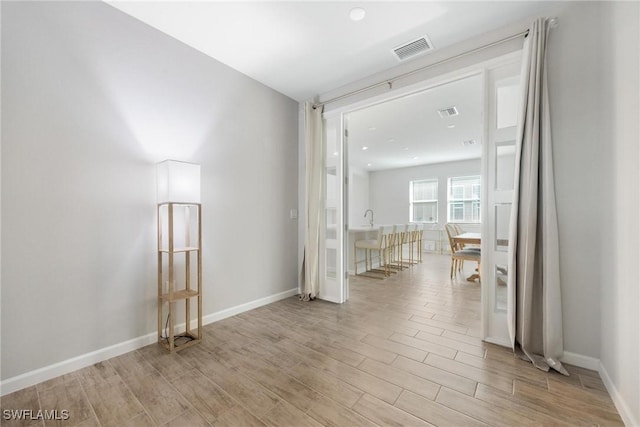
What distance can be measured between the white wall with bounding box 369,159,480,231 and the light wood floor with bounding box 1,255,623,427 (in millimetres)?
6359

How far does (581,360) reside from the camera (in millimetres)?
1917

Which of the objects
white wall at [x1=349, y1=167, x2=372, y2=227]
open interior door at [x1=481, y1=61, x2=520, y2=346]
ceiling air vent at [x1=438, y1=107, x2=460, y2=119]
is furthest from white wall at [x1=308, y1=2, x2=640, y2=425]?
white wall at [x1=349, y1=167, x2=372, y2=227]

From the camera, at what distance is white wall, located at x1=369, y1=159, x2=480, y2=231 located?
26.4 feet

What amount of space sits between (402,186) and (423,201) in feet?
2.83

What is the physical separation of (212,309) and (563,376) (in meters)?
2.94

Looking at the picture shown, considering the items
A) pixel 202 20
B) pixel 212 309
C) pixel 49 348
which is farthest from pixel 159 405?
pixel 202 20

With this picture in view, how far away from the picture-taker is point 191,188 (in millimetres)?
2262

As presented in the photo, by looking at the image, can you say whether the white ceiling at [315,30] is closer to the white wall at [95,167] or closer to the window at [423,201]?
the white wall at [95,167]

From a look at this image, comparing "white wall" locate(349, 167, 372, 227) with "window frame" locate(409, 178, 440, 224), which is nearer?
"window frame" locate(409, 178, 440, 224)

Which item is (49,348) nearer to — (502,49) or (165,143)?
(165,143)

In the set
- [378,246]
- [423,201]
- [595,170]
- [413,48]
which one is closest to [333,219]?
[378,246]

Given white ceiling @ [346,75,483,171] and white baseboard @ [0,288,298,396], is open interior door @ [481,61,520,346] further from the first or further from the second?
white baseboard @ [0,288,298,396]

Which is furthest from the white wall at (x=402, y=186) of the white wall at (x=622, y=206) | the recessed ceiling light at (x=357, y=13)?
the recessed ceiling light at (x=357, y=13)

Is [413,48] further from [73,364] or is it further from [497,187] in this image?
[73,364]
